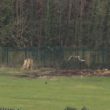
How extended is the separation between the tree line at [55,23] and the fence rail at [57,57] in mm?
4062

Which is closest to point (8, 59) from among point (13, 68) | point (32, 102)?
point (13, 68)

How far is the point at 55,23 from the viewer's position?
53.6 m

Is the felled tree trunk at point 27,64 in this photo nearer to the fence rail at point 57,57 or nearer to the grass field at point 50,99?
the fence rail at point 57,57

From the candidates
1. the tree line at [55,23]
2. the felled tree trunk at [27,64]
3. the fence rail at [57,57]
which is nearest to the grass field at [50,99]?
the felled tree trunk at [27,64]

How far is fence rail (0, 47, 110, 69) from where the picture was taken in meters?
46.6

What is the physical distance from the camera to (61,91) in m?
24.8

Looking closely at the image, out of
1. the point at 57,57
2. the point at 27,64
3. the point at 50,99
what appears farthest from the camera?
the point at 57,57

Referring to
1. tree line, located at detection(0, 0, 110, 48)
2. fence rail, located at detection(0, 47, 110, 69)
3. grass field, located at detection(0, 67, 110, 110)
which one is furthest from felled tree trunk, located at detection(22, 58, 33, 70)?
grass field, located at detection(0, 67, 110, 110)

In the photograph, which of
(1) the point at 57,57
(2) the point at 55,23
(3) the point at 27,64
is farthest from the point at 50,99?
(2) the point at 55,23

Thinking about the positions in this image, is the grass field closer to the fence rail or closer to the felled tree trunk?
the felled tree trunk

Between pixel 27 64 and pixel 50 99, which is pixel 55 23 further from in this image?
pixel 50 99

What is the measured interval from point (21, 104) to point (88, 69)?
26.8m

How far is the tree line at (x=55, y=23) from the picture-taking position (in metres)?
52.5

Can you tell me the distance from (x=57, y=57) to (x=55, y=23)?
7256mm
